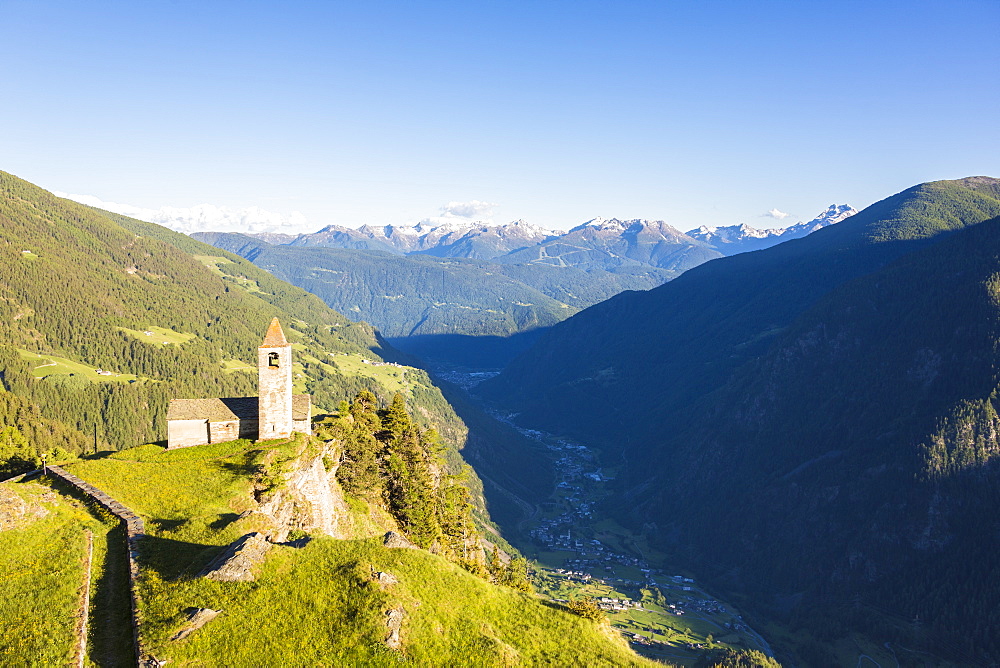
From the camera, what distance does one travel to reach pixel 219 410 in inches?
2763

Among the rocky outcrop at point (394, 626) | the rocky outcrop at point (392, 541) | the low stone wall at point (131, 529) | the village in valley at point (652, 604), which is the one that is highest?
the low stone wall at point (131, 529)

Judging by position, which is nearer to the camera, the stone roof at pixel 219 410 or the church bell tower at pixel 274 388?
the church bell tower at pixel 274 388

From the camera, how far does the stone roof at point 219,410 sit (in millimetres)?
68500

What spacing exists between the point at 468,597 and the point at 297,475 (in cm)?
2728

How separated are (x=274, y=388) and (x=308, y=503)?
51.4ft

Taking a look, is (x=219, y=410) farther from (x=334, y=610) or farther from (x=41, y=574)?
(x=334, y=610)

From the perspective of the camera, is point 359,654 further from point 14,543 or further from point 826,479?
point 826,479

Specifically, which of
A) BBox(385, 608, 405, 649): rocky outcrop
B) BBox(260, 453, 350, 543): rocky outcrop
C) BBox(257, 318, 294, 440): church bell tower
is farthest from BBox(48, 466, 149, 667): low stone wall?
BBox(257, 318, 294, 440): church bell tower

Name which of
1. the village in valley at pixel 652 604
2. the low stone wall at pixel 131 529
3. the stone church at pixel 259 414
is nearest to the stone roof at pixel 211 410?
the stone church at pixel 259 414

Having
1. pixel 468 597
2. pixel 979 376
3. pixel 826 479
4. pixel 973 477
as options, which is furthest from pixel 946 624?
pixel 468 597

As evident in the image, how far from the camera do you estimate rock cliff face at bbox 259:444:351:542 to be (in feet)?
174

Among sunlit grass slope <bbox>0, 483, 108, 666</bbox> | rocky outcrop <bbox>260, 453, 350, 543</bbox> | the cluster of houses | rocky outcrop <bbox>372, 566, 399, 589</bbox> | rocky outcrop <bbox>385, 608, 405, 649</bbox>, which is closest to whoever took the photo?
sunlit grass slope <bbox>0, 483, 108, 666</bbox>

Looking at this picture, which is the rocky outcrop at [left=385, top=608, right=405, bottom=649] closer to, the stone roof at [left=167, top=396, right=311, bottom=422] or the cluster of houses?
the stone roof at [left=167, top=396, right=311, bottom=422]

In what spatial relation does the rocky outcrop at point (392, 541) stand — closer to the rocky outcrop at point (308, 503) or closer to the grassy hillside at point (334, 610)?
the grassy hillside at point (334, 610)
